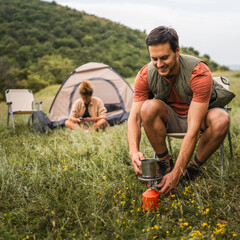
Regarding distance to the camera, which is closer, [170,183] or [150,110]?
[170,183]

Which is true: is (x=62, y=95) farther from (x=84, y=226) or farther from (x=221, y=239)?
(x=221, y=239)

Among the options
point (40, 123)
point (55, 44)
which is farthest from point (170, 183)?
point (55, 44)

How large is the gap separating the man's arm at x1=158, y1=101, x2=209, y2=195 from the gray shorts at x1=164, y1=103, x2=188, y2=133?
0.36m

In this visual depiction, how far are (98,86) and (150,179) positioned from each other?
4.79 metres

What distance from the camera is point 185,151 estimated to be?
1.79 metres

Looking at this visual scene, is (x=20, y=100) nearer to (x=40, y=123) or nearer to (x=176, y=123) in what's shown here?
(x=40, y=123)

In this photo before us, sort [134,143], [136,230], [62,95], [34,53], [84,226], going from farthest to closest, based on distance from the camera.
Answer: [34,53] < [62,95] < [134,143] < [84,226] < [136,230]

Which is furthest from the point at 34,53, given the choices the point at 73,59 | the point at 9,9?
the point at 9,9

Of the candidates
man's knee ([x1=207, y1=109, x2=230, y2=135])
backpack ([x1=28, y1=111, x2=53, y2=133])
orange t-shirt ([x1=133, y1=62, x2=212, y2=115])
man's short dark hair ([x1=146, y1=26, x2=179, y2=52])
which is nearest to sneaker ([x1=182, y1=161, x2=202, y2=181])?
man's knee ([x1=207, y1=109, x2=230, y2=135])

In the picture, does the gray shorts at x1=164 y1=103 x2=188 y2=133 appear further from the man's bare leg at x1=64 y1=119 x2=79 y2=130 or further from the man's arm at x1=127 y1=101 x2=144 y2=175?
the man's bare leg at x1=64 y1=119 x2=79 y2=130

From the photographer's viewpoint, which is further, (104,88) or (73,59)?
(73,59)

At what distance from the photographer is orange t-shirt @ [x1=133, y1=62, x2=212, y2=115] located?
6.14ft

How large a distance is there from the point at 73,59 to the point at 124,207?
3131cm

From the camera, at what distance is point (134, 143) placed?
198 centimetres
